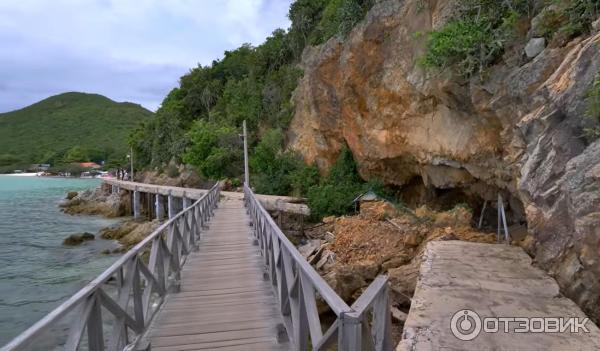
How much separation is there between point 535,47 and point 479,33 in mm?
1634

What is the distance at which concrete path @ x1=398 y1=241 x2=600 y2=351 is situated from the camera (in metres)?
3.86

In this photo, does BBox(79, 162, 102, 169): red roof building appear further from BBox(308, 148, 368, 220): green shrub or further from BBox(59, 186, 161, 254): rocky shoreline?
BBox(308, 148, 368, 220): green shrub

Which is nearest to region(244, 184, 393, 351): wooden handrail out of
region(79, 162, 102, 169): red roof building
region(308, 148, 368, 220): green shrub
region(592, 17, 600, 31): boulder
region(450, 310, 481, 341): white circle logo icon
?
region(450, 310, 481, 341): white circle logo icon

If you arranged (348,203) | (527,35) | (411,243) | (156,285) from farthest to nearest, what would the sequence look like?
(348,203) → (411,243) → (527,35) → (156,285)

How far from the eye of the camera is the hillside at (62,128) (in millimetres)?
130500

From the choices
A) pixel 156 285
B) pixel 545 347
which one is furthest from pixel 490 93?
pixel 156 285

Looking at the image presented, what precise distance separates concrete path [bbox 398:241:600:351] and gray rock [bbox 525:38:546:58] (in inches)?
161

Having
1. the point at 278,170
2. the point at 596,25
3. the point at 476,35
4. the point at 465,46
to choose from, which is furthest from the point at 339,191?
the point at 596,25

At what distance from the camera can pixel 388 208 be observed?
13422 millimetres

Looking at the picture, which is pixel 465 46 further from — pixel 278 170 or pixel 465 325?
pixel 278 170

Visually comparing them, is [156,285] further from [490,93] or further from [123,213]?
[123,213]

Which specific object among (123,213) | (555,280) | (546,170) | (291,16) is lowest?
(123,213)

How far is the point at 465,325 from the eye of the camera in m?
4.18

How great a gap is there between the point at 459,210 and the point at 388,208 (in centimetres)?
242
